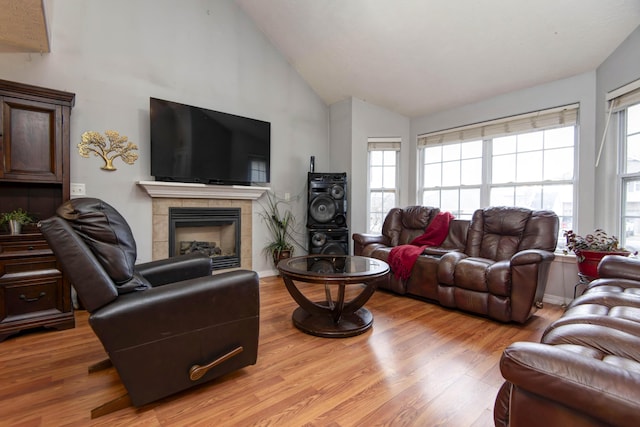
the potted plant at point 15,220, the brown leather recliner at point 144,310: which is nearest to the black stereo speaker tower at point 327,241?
the brown leather recliner at point 144,310

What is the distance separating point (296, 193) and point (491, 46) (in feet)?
9.46

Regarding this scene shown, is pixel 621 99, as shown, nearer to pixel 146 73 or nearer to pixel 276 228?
pixel 276 228

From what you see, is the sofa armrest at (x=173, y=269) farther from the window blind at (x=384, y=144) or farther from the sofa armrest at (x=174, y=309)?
the window blind at (x=384, y=144)

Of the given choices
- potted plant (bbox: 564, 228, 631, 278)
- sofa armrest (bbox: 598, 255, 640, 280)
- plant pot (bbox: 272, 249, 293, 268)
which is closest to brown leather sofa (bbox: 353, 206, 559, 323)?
potted plant (bbox: 564, 228, 631, 278)

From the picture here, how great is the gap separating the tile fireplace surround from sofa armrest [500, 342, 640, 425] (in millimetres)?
3279

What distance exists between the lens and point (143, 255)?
3160 millimetres

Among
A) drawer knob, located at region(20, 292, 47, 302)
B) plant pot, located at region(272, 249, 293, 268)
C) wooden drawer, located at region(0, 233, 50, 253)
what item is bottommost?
drawer knob, located at region(20, 292, 47, 302)

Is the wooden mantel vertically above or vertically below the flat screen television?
below

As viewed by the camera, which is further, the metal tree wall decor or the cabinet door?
the metal tree wall decor

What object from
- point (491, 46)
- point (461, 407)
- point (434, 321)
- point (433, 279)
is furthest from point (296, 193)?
point (461, 407)

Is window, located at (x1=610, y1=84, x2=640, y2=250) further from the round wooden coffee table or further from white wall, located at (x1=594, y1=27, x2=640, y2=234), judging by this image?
the round wooden coffee table

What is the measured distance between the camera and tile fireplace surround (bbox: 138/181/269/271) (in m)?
3.20

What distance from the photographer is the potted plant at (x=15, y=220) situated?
230 centimetres

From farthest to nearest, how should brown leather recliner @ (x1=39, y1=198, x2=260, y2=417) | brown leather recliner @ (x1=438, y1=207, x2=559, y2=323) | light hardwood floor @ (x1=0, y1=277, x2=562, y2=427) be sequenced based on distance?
1. brown leather recliner @ (x1=438, y1=207, x2=559, y2=323)
2. light hardwood floor @ (x1=0, y1=277, x2=562, y2=427)
3. brown leather recliner @ (x1=39, y1=198, x2=260, y2=417)
